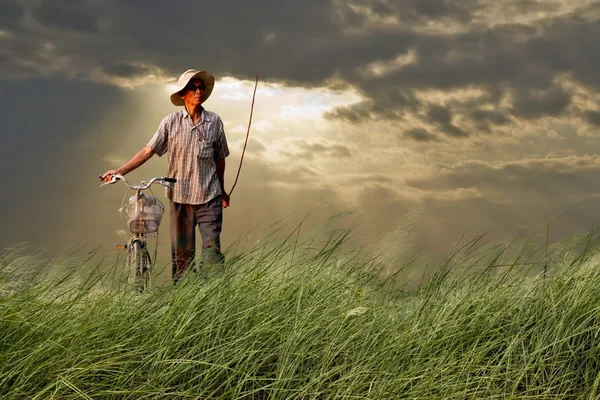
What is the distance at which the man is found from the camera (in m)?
6.95

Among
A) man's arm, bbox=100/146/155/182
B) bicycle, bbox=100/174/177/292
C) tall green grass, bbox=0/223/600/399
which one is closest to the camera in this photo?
tall green grass, bbox=0/223/600/399

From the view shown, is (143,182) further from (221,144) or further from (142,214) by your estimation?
(221,144)

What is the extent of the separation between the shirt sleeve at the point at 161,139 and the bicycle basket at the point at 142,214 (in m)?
1.17

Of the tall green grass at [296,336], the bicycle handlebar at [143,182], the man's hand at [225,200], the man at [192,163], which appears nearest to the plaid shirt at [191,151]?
the man at [192,163]

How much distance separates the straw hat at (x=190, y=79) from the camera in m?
6.96

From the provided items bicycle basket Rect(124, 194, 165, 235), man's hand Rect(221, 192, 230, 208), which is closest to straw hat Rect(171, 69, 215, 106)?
man's hand Rect(221, 192, 230, 208)

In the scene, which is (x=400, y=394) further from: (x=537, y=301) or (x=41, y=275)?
(x=41, y=275)

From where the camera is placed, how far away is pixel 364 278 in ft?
16.3

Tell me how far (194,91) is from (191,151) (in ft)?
2.12

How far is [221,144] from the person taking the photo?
7.27 m

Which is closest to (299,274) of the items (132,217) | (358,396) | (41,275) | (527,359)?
(358,396)

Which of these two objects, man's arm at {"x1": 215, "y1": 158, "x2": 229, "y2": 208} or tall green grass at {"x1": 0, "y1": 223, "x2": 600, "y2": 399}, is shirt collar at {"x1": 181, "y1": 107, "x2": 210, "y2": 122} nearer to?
man's arm at {"x1": 215, "y1": 158, "x2": 229, "y2": 208}

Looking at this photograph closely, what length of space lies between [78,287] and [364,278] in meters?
1.98

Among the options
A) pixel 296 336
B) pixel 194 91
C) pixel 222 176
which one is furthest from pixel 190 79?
pixel 296 336
